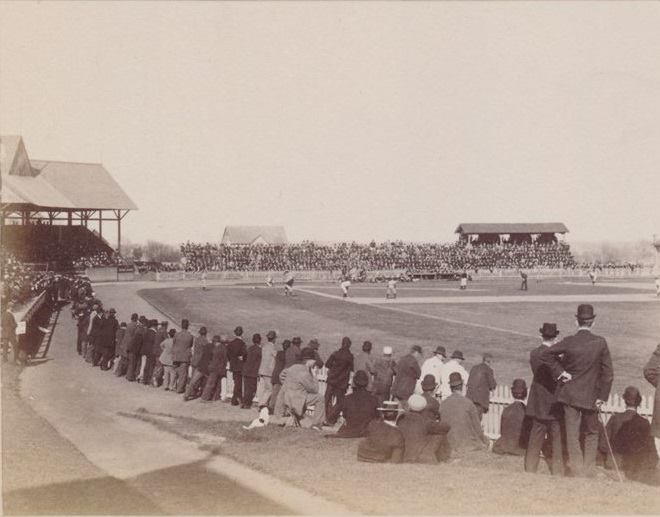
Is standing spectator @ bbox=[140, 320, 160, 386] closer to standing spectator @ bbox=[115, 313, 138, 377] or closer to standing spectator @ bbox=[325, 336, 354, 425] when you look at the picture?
standing spectator @ bbox=[115, 313, 138, 377]

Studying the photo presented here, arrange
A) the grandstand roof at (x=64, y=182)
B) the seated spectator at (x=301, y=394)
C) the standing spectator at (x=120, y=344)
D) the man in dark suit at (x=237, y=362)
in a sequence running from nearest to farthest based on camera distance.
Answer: the seated spectator at (x=301, y=394), the man in dark suit at (x=237, y=362), the standing spectator at (x=120, y=344), the grandstand roof at (x=64, y=182)

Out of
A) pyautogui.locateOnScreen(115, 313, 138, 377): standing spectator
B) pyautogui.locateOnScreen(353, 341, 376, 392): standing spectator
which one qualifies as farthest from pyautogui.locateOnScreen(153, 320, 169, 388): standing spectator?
pyautogui.locateOnScreen(353, 341, 376, 392): standing spectator

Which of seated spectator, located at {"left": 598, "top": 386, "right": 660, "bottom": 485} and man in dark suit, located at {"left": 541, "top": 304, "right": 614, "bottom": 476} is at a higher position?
man in dark suit, located at {"left": 541, "top": 304, "right": 614, "bottom": 476}

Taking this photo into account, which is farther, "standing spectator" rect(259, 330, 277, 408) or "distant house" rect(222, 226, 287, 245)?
"distant house" rect(222, 226, 287, 245)

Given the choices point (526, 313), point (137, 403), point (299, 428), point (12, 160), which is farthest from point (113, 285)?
point (299, 428)

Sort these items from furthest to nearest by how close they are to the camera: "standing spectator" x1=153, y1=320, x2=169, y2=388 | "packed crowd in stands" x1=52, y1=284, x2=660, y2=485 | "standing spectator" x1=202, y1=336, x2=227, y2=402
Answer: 1. "standing spectator" x1=153, y1=320, x2=169, y2=388
2. "standing spectator" x1=202, y1=336, x2=227, y2=402
3. "packed crowd in stands" x1=52, y1=284, x2=660, y2=485

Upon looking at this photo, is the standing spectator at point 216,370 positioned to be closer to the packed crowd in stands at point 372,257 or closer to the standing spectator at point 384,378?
the standing spectator at point 384,378

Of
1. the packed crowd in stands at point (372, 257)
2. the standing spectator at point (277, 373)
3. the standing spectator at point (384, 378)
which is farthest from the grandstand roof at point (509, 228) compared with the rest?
the standing spectator at point (384, 378)
